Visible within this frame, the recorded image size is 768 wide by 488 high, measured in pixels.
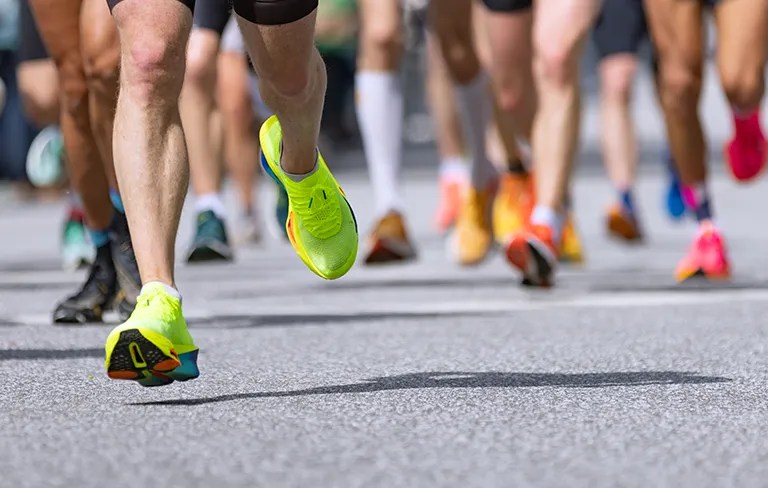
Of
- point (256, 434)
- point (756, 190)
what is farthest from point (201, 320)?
point (756, 190)

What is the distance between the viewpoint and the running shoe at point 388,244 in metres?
8.26

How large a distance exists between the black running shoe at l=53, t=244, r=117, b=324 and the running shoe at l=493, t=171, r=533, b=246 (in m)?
2.57

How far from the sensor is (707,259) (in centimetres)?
767

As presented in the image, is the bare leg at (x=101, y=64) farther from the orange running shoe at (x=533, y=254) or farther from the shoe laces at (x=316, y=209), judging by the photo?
the orange running shoe at (x=533, y=254)

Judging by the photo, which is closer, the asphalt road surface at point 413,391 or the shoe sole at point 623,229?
the asphalt road surface at point 413,391

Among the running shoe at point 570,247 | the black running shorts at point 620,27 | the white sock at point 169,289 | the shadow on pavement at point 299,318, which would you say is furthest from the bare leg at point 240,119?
the white sock at point 169,289

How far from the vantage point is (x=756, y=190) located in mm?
16281

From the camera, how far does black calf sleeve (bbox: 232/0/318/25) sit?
4465 mm

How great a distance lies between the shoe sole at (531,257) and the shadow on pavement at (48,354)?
197 centimetres

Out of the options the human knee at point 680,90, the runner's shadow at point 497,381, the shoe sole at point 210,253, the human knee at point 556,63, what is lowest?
the shoe sole at point 210,253

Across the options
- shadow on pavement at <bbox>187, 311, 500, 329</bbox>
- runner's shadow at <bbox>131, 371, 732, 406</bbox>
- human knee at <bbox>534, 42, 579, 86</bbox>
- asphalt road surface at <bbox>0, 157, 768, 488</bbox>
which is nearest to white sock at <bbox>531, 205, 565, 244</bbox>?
asphalt road surface at <bbox>0, 157, 768, 488</bbox>

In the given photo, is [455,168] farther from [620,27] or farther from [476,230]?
[476,230]

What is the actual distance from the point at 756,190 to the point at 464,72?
26.8 feet

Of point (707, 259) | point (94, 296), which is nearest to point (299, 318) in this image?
point (94, 296)
